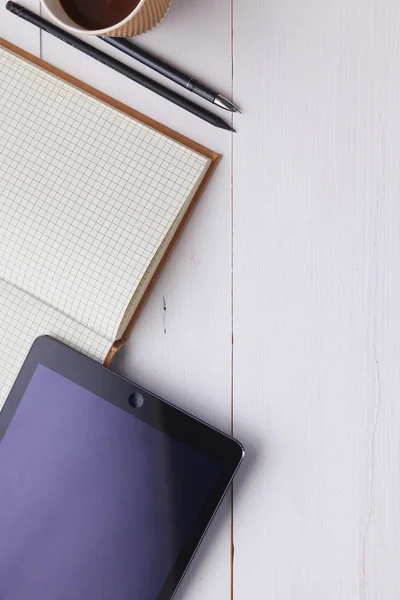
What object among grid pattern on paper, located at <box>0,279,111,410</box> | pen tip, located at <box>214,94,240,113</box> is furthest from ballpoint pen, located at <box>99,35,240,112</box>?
grid pattern on paper, located at <box>0,279,111,410</box>

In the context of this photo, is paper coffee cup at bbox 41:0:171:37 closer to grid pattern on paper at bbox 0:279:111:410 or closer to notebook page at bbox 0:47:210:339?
notebook page at bbox 0:47:210:339

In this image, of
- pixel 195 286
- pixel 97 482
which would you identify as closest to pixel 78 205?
pixel 195 286

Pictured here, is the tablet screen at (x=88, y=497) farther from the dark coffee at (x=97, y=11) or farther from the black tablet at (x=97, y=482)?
the dark coffee at (x=97, y=11)

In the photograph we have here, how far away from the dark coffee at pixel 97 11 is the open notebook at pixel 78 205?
7 cm

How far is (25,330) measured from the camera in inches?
24.1

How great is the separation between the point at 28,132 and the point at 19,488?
Result: 28 centimetres

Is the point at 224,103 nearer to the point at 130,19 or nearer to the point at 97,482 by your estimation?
the point at 130,19

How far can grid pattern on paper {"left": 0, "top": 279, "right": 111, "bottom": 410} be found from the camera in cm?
60

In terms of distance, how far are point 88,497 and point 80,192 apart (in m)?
0.24

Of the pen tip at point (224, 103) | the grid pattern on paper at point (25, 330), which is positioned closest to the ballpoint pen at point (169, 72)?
the pen tip at point (224, 103)

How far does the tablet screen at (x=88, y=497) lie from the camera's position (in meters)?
0.58

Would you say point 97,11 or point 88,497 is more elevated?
point 97,11

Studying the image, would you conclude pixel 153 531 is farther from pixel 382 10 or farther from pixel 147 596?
pixel 382 10

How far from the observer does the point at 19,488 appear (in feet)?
1.99
